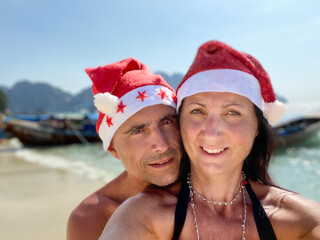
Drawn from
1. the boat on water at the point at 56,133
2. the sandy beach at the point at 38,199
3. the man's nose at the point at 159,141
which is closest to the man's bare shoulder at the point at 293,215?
the man's nose at the point at 159,141

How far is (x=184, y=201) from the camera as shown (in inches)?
70.5

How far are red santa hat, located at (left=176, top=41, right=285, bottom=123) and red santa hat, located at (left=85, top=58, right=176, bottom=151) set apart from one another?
2.15 feet

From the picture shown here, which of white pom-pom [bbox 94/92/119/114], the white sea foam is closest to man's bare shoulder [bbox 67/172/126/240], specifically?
white pom-pom [bbox 94/92/119/114]

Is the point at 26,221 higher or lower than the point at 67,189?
higher

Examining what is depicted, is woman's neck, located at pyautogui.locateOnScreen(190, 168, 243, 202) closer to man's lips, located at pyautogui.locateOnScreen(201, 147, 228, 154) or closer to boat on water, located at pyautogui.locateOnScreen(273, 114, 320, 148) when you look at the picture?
man's lips, located at pyautogui.locateOnScreen(201, 147, 228, 154)

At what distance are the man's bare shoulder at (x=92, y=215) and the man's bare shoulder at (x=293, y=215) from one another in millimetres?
1476

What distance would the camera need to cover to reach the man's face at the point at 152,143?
91.0 inches

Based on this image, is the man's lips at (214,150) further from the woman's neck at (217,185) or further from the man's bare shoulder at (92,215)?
the man's bare shoulder at (92,215)

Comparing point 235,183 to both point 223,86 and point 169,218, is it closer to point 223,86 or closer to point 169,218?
point 169,218

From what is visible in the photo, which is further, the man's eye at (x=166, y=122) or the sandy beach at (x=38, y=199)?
the sandy beach at (x=38, y=199)

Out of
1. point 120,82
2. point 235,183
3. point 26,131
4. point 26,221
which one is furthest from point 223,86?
point 26,131

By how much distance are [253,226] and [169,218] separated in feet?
1.74

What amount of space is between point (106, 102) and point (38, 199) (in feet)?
25.2

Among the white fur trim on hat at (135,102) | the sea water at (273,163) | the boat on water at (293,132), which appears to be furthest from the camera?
the boat on water at (293,132)
